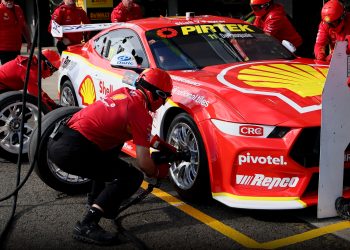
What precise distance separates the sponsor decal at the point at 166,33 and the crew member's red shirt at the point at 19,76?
136cm

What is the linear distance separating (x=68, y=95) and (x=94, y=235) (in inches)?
138

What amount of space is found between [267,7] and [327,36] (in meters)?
1.14

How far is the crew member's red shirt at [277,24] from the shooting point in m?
7.61

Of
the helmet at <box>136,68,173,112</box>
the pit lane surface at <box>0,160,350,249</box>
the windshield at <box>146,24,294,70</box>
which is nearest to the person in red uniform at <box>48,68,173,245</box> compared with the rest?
the helmet at <box>136,68,173,112</box>

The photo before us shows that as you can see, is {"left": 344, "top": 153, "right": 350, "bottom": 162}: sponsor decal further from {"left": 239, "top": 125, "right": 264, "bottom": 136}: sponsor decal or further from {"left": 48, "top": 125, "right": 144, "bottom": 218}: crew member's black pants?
{"left": 48, "top": 125, "right": 144, "bottom": 218}: crew member's black pants

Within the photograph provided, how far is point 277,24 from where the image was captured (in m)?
7.62

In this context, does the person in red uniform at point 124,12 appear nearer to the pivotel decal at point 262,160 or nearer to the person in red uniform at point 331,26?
the person in red uniform at point 331,26

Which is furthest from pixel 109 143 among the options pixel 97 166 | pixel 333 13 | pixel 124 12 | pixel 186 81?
pixel 124 12

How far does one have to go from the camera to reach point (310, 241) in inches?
149

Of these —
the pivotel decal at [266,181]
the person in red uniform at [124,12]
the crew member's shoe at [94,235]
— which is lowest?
the crew member's shoe at [94,235]

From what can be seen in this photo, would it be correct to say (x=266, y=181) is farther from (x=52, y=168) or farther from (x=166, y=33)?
(x=166, y=33)

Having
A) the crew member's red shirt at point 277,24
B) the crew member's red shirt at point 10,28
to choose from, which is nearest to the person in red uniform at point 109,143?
the crew member's red shirt at point 277,24

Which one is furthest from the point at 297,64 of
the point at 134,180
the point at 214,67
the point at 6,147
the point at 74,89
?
the point at 6,147

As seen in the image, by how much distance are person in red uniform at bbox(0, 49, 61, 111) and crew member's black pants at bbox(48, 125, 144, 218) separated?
2176 mm
